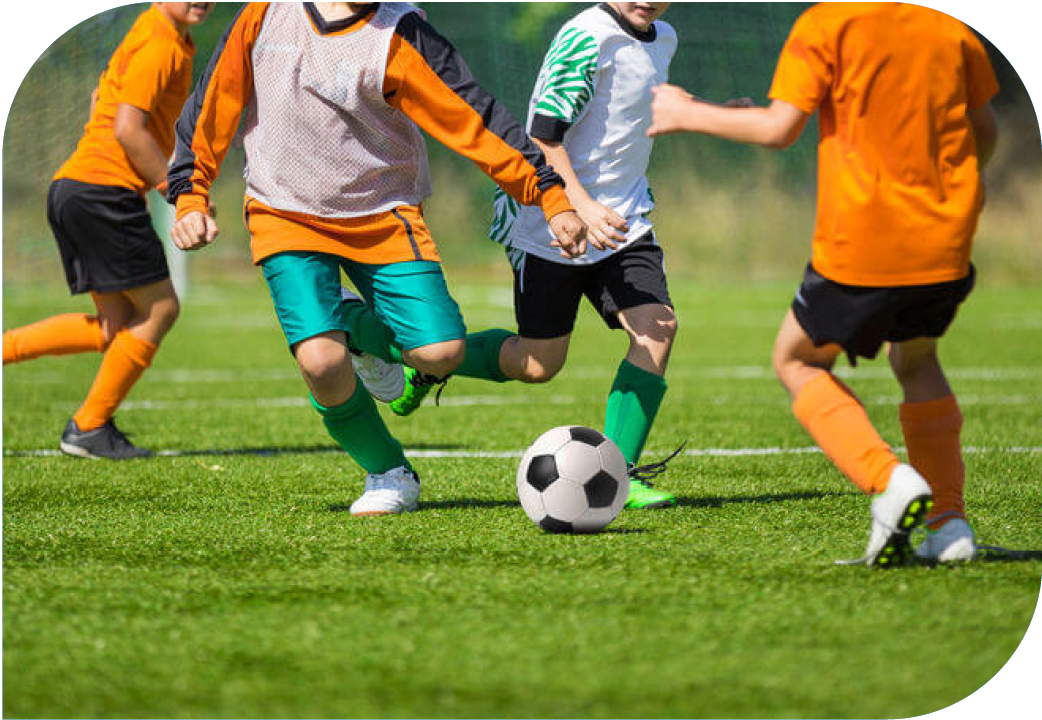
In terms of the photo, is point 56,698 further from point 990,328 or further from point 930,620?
point 990,328

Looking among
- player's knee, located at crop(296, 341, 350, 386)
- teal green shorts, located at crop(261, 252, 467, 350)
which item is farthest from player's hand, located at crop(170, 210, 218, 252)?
player's knee, located at crop(296, 341, 350, 386)

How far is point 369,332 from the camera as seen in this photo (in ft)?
15.5

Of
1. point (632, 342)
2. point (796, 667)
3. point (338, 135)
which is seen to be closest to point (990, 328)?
point (632, 342)

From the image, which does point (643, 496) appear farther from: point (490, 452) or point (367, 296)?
point (490, 452)

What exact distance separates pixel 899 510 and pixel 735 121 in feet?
3.16

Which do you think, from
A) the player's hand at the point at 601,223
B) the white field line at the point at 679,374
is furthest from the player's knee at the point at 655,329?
the white field line at the point at 679,374

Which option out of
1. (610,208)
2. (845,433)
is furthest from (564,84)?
(845,433)

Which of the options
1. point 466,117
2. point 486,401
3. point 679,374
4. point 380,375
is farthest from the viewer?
point 679,374

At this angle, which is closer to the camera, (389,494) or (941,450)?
(941,450)

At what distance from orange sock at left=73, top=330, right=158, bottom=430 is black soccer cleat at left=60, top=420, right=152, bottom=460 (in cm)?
3

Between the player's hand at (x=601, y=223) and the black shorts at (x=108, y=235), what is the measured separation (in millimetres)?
2284

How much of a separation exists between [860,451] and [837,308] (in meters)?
0.34

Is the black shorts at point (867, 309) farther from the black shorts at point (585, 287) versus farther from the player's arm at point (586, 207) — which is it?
the black shorts at point (585, 287)

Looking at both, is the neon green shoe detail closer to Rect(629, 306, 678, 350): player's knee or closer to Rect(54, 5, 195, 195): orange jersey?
Rect(629, 306, 678, 350): player's knee
